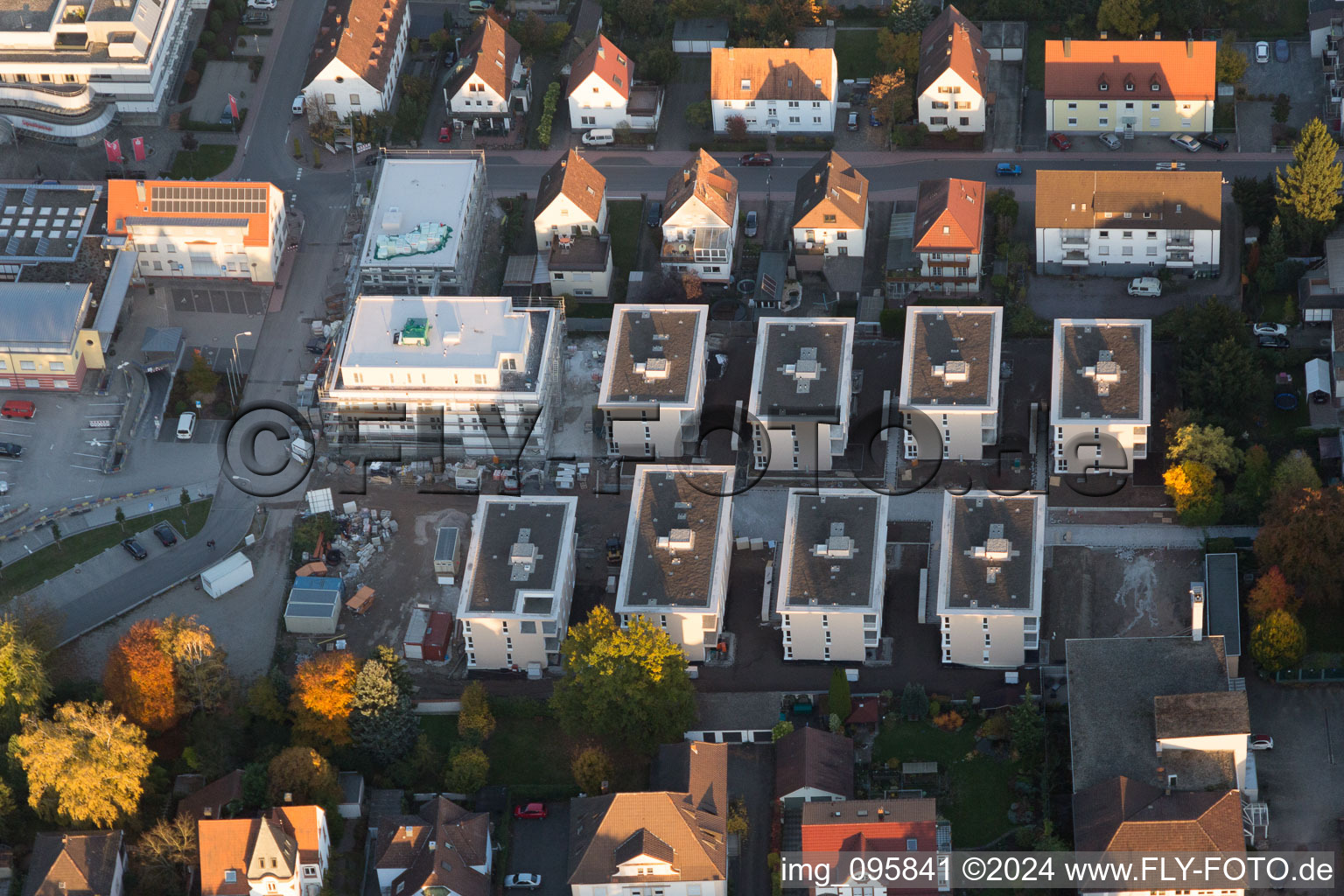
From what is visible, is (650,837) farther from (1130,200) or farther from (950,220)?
(1130,200)

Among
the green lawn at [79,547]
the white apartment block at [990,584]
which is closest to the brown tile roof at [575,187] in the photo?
the green lawn at [79,547]

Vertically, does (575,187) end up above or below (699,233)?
above

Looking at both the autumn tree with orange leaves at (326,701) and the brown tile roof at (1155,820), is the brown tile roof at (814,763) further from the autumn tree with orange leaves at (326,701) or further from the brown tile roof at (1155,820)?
the autumn tree with orange leaves at (326,701)

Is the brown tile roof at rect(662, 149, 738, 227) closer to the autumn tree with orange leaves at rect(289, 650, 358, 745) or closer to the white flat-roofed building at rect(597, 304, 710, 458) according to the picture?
the white flat-roofed building at rect(597, 304, 710, 458)

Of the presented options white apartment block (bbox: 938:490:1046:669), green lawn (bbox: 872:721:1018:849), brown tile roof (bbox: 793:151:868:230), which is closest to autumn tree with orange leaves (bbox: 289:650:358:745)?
green lawn (bbox: 872:721:1018:849)

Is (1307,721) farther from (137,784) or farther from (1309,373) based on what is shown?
(137,784)

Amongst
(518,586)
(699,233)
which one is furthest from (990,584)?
(699,233)
